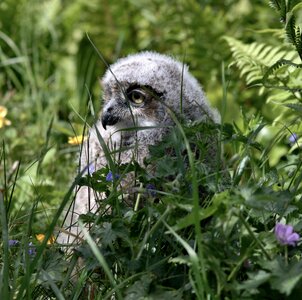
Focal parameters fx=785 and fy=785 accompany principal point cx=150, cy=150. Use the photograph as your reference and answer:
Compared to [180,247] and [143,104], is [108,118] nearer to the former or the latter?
[143,104]

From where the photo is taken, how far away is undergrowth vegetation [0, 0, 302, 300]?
274 cm

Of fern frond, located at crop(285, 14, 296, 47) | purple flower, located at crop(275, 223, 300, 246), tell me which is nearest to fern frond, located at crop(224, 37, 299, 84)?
fern frond, located at crop(285, 14, 296, 47)

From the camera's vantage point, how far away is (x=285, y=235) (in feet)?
9.05

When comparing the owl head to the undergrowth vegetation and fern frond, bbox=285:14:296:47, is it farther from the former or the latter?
fern frond, bbox=285:14:296:47

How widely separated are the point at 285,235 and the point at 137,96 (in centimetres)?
244

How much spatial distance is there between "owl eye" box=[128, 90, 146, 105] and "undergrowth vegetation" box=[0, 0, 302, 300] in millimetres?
434

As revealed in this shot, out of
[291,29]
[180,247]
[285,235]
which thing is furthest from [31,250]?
[291,29]

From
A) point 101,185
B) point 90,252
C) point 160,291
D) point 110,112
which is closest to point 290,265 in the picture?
point 160,291

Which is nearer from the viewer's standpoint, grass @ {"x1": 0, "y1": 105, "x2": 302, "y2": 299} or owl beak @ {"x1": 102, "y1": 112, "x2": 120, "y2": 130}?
grass @ {"x1": 0, "y1": 105, "x2": 302, "y2": 299}

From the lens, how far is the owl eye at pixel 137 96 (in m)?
5.01

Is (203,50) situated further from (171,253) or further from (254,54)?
(171,253)

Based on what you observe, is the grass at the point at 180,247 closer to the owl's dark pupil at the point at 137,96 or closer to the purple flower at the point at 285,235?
the purple flower at the point at 285,235

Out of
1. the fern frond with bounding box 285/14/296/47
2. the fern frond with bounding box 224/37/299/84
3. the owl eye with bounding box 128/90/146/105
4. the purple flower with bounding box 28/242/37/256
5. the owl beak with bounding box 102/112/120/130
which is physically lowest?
the purple flower with bounding box 28/242/37/256

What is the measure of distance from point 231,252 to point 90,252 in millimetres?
570
